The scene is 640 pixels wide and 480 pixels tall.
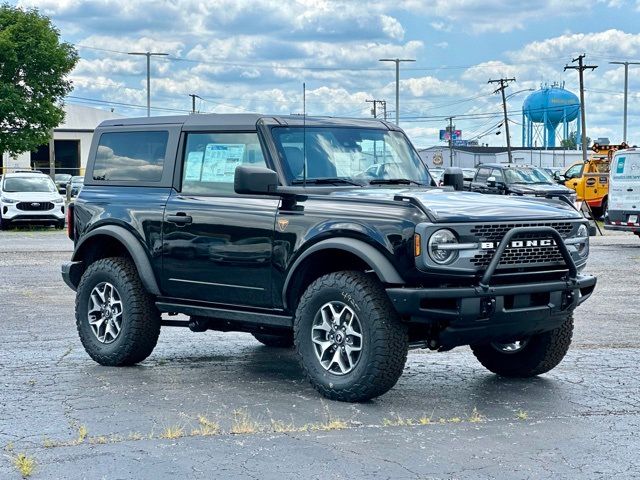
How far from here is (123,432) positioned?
664 cm

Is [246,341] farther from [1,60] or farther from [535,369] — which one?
[1,60]

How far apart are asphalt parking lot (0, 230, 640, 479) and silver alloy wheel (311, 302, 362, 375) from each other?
0.90 feet

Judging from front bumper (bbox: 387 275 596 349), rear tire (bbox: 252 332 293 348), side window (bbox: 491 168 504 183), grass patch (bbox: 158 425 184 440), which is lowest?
rear tire (bbox: 252 332 293 348)

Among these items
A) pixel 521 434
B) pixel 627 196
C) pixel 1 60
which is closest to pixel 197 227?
pixel 521 434

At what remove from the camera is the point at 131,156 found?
9328 mm

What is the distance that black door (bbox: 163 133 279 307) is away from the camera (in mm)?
8086

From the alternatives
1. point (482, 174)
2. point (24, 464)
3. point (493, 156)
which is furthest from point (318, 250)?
point (493, 156)

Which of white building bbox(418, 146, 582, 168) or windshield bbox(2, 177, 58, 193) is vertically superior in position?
white building bbox(418, 146, 582, 168)

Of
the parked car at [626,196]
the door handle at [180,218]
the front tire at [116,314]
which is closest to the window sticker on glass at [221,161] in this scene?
the door handle at [180,218]

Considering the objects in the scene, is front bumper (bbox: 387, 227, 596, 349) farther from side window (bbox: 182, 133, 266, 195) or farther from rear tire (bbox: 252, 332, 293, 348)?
rear tire (bbox: 252, 332, 293, 348)

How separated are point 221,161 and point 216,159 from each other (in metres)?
0.05

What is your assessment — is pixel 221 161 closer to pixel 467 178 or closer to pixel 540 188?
pixel 467 178

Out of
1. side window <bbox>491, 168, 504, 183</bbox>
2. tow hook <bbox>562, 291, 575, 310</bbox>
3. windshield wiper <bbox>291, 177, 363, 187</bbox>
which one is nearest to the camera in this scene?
tow hook <bbox>562, 291, 575, 310</bbox>

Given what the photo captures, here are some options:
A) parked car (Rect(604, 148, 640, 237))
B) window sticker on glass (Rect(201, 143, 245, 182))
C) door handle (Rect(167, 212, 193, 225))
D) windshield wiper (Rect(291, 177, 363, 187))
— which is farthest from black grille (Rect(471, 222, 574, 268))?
parked car (Rect(604, 148, 640, 237))
